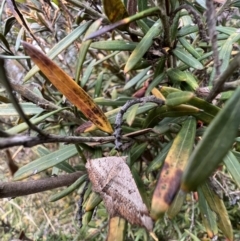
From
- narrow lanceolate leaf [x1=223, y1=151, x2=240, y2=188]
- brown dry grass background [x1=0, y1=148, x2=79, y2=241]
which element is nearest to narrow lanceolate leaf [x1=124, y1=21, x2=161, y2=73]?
narrow lanceolate leaf [x1=223, y1=151, x2=240, y2=188]

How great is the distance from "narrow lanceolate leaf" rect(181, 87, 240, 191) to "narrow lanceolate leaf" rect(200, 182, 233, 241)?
13.3 inches

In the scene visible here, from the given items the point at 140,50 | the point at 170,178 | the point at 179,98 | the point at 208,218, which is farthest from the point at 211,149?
the point at 208,218

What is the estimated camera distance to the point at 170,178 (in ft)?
1.07

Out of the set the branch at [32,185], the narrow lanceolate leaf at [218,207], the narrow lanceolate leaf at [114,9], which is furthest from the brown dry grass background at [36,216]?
the narrow lanceolate leaf at [114,9]

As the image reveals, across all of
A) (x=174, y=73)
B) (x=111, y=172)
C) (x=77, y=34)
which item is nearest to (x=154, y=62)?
(x=174, y=73)

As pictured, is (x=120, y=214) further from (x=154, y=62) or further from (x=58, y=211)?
(x=58, y=211)

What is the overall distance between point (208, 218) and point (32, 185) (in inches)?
12.2

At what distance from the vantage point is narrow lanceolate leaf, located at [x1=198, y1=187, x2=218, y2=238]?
62cm

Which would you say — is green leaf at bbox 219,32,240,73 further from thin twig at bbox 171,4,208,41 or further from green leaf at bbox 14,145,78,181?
green leaf at bbox 14,145,78,181

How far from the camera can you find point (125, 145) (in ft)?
1.94

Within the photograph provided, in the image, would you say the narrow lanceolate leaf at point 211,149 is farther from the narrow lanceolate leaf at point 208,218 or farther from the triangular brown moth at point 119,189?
the narrow lanceolate leaf at point 208,218

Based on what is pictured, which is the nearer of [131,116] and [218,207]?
[131,116]

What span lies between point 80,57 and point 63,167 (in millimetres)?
268

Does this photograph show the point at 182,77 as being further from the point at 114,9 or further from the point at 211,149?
the point at 211,149
